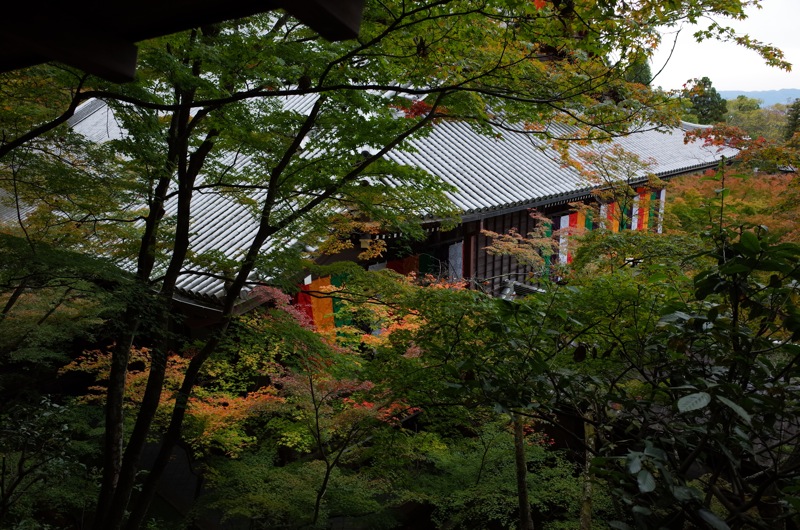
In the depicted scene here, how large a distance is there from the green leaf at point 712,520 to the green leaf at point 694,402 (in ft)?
0.97

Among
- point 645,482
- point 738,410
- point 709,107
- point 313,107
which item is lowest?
point 645,482

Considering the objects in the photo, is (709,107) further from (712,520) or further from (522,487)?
(712,520)

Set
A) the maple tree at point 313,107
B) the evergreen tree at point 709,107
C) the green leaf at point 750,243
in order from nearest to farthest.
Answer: the green leaf at point 750,243 < the maple tree at point 313,107 < the evergreen tree at point 709,107

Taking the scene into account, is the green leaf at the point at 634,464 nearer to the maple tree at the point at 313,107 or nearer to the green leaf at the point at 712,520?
the green leaf at the point at 712,520

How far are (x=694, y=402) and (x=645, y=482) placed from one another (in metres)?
0.30

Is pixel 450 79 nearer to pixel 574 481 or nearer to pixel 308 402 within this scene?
pixel 308 402

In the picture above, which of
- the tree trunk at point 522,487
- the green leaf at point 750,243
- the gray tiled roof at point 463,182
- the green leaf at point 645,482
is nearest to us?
the green leaf at point 645,482

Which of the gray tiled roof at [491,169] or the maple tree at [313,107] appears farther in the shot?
the gray tiled roof at [491,169]

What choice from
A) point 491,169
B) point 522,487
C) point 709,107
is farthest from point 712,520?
point 709,107

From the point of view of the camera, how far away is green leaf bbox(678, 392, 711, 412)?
1824mm

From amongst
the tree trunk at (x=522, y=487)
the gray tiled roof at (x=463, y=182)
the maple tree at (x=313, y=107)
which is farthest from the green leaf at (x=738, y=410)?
the gray tiled roof at (x=463, y=182)

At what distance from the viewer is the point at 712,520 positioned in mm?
1764

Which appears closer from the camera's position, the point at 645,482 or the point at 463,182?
the point at 645,482

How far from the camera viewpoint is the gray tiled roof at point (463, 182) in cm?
958
